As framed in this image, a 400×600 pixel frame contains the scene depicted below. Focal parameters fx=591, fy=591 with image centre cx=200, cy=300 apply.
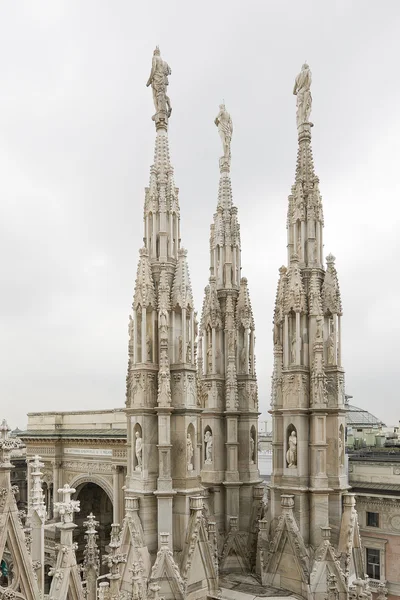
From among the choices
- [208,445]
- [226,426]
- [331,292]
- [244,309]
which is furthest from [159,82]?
[208,445]

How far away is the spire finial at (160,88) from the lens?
18.2 m

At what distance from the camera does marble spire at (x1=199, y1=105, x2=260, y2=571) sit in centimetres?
2094

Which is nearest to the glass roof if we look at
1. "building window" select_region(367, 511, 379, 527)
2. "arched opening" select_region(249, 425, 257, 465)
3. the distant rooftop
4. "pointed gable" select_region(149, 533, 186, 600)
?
the distant rooftop

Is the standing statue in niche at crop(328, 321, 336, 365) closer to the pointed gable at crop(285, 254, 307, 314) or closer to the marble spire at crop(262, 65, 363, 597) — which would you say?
the marble spire at crop(262, 65, 363, 597)

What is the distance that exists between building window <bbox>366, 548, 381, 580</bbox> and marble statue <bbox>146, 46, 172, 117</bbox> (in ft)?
93.2

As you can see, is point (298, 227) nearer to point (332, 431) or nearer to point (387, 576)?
point (332, 431)

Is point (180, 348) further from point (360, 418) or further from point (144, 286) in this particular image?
point (360, 418)

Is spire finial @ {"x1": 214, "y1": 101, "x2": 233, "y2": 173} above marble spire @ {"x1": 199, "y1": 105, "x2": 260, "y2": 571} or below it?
above

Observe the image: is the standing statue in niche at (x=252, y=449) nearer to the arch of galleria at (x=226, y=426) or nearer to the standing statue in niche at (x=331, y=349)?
the arch of galleria at (x=226, y=426)

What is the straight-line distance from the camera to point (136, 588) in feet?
37.8

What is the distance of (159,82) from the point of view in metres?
18.5

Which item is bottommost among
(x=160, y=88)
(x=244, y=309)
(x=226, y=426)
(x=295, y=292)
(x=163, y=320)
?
(x=226, y=426)

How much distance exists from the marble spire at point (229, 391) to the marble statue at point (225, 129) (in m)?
3.47

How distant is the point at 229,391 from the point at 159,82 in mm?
10650
